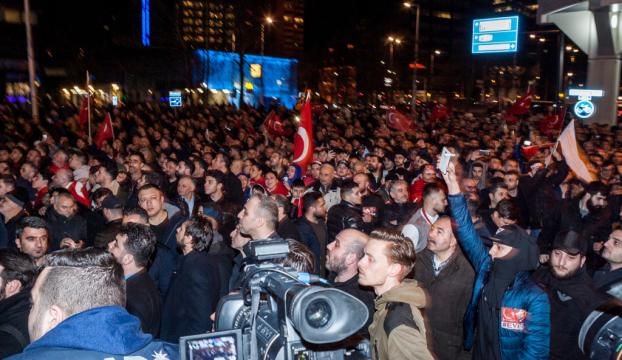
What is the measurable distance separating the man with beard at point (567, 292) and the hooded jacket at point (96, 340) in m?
3.15

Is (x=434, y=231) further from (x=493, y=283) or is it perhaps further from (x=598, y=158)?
(x=598, y=158)

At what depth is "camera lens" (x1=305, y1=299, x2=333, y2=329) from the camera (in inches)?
73.9

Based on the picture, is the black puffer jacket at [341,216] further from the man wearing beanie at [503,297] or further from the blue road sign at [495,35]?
the blue road sign at [495,35]

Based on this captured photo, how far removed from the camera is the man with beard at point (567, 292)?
446cm

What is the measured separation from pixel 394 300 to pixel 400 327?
8.6 inches

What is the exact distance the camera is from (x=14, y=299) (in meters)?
3.77

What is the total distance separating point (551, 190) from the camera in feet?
30.2

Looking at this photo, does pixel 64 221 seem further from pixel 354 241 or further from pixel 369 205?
pixel 354 241

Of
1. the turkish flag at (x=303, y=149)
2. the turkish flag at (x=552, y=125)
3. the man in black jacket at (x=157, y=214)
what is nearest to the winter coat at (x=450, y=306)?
the man in black jacket at (x=157, y=214)

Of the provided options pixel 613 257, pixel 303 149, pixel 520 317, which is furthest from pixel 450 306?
pixel 303 149

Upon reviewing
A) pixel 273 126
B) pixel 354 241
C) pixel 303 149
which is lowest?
pixel 354 241

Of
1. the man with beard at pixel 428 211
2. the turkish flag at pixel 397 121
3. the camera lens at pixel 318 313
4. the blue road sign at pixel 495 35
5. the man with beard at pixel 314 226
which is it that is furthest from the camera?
the blue road sign at pixel 495 35

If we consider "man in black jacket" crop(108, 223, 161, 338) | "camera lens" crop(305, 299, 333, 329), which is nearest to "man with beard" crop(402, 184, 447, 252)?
"man in black jacket" crop(108, 223, 161, 338)

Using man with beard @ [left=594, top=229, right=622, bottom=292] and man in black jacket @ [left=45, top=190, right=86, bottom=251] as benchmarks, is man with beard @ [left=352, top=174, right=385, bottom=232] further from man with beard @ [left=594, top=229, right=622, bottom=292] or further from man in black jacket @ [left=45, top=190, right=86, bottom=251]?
man in black jacket @ [left=45, top=190, right=86, bottom=251]
